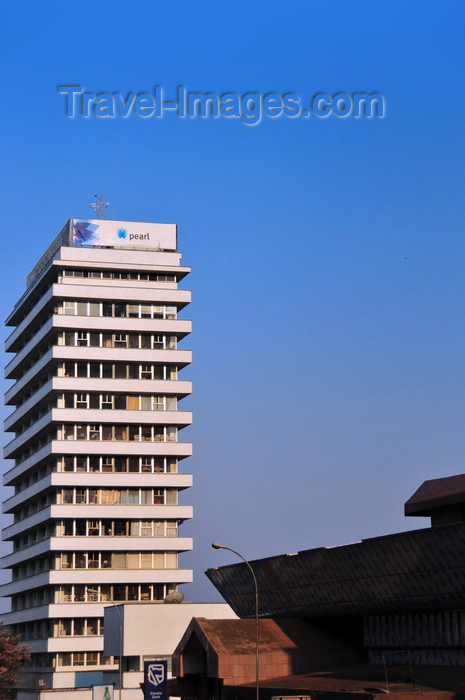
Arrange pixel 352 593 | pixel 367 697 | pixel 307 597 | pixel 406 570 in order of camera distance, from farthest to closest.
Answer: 1. pixel 307 597
2. pixel 352 593
3. pixel 406 570
4. pixel 367 697

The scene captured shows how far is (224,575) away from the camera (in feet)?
235

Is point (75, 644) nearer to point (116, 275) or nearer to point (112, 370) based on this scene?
point (112, 370)

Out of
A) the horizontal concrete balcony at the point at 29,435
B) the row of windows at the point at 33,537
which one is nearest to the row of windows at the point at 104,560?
the row of windows at the point at 33,537

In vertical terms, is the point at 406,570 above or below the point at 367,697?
above

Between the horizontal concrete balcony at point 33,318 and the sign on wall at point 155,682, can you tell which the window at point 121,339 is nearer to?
the horizontal concrete balcony at point 33,318

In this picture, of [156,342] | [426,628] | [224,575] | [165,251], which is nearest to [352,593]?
[426,628]

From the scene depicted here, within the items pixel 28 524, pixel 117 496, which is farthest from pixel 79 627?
pixel 28 524

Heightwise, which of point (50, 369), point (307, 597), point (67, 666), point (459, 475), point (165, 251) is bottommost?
point (67, 666)

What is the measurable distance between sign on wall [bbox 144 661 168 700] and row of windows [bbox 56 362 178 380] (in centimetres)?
5082

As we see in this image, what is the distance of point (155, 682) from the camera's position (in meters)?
54.9

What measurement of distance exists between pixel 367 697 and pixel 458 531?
9.01 metres

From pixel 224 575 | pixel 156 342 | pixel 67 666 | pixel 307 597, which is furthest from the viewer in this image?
pixel 156 342

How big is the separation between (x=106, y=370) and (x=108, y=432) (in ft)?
21.6

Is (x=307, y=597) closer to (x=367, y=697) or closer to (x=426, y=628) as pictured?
(x=426, y=628)
